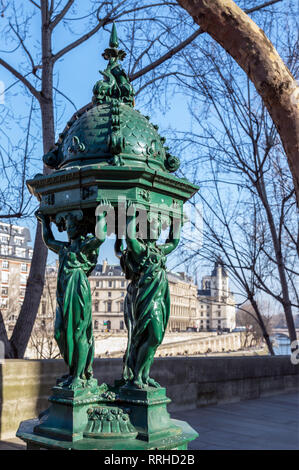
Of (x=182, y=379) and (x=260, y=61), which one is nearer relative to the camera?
(x=260, y=61)

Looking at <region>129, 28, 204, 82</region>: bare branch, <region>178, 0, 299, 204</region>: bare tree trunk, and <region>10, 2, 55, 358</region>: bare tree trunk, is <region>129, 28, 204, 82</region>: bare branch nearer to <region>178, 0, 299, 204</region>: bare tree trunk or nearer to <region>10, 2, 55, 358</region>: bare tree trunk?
<region>10, 2, 55, 358</region>: bare tree trunk

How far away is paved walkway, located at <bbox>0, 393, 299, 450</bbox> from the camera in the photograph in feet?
17.0

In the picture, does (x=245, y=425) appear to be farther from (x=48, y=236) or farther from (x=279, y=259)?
(x=48, y=236)

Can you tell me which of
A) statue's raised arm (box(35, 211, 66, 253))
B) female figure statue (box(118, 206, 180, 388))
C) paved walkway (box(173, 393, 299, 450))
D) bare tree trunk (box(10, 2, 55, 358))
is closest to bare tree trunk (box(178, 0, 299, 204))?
female figure statue (box(118, 206, 180, 388))

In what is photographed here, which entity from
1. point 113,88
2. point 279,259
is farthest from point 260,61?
point 279,259

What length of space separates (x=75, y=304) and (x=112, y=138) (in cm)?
109

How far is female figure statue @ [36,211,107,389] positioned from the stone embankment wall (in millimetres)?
2702

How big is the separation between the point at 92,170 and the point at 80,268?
0.64 metres

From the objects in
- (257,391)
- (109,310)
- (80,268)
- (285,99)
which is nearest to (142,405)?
(80,268)

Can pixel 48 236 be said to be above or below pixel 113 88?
below

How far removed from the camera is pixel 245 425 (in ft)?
20.7

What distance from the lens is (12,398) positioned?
5.34 metres
